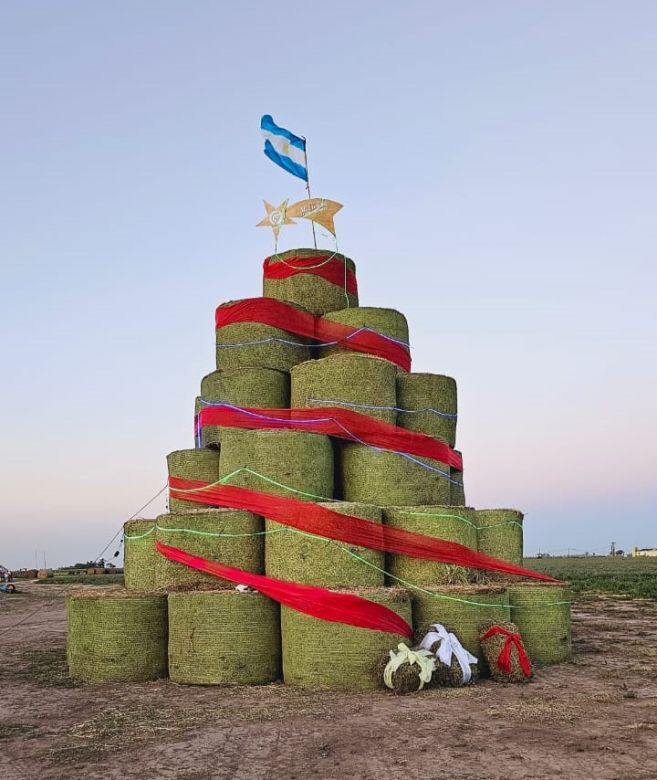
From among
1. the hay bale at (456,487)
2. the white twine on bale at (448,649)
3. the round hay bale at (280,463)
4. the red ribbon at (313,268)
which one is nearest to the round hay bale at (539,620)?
the white twine on bale at (448,649)

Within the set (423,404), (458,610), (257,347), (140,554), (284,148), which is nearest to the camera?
(458,610)

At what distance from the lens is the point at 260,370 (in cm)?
1034

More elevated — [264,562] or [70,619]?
[264,562]

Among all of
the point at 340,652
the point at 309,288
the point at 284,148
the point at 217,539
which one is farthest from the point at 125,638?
the point at 284,148

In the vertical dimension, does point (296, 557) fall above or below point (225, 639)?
above

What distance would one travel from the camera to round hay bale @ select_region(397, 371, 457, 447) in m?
10.8

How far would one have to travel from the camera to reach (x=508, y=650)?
27.0 ft

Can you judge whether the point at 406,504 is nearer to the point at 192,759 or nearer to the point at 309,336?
the point at 309,336

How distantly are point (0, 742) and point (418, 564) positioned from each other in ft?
15.5

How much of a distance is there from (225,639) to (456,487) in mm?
4473

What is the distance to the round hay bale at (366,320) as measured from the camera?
11.2 metres

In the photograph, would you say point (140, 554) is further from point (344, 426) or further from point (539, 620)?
point (539, 620)

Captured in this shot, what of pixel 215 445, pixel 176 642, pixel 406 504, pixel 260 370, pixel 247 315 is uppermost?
pixel 247 315

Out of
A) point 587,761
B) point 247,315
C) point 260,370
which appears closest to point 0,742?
point 587,761
